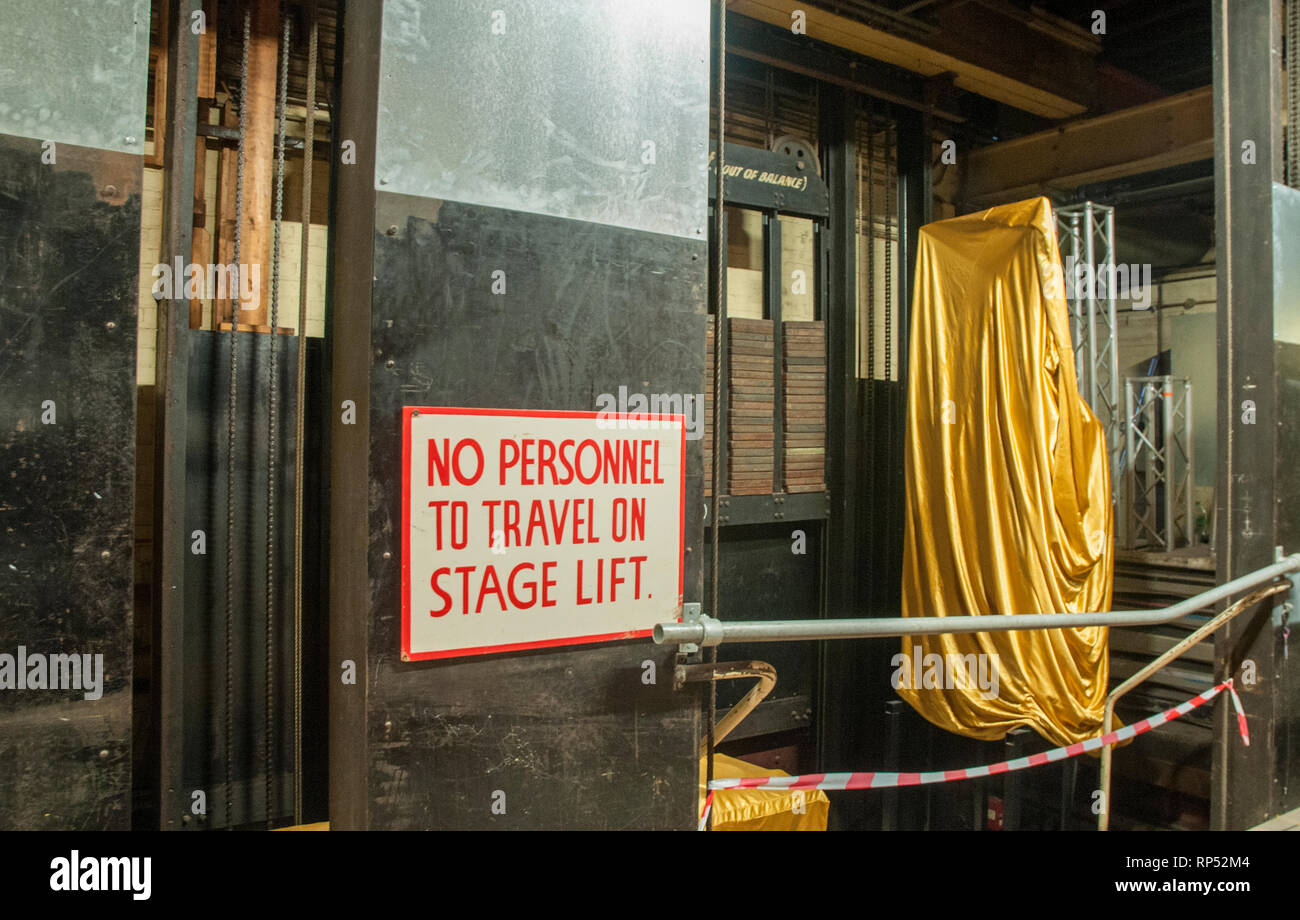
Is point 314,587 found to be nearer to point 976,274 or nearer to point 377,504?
point 377,504

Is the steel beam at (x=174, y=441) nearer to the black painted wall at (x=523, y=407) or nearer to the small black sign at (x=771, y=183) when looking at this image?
the black painted wall at (x=523, y=407)

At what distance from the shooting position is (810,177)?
4805mm

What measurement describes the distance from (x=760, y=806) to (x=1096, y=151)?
4.58m

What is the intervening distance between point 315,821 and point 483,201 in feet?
8.60

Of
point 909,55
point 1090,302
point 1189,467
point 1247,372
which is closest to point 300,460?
point 1247,372

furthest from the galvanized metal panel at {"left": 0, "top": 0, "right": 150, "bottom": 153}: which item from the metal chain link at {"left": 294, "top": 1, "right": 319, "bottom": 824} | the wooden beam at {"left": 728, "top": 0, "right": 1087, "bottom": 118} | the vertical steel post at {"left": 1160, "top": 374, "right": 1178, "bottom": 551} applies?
the vertical steel post at {"left": 1160, "top": 374, "right": 1178, "bottom": 551}

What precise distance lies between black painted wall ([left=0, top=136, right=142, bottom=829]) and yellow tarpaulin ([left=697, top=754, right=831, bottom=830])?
2.49 metres

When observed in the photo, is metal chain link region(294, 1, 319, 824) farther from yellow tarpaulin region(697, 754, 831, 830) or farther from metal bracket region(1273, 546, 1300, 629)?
metal bracket region(1273, 546, 1300, 629)

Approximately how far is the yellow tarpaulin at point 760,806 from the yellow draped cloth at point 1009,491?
949mm

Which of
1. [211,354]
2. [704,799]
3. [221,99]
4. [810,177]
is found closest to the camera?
[704,799]

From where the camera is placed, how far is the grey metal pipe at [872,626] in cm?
185

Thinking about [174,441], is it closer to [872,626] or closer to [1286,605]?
[872,626]

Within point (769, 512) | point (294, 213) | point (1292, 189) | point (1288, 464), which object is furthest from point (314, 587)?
point (1292, 189)

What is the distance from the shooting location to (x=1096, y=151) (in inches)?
214
